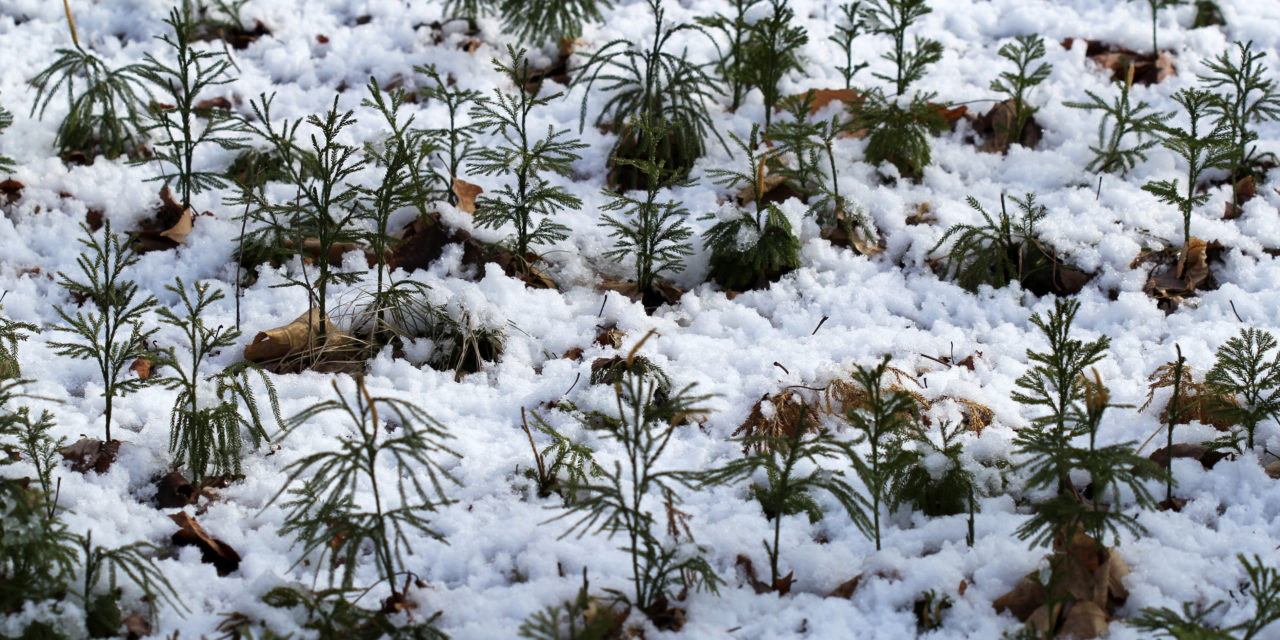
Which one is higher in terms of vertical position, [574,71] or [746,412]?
[574,71]

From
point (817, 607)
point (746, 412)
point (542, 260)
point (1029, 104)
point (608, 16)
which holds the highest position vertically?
point (608, 16)

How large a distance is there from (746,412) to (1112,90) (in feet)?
10.5

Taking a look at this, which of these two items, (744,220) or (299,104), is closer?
(744,220)

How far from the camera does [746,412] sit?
330cm

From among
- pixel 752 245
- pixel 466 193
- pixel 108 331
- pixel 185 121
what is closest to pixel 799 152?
pixel 752 245

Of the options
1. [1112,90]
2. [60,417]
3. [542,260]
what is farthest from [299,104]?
[1112,90]

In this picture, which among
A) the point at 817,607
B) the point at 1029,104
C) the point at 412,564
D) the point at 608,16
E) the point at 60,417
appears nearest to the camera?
the point at 817,607

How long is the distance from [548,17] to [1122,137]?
3049mm

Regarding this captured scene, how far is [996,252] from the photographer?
4.02m

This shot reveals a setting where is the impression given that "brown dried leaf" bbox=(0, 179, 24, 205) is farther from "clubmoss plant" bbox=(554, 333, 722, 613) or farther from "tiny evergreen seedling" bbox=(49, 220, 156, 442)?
"clubmoss plant" bbox=(554, 333, 722, 613)

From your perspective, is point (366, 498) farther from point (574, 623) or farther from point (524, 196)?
point (524, 196)

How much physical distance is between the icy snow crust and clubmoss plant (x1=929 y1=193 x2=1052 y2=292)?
9 cm

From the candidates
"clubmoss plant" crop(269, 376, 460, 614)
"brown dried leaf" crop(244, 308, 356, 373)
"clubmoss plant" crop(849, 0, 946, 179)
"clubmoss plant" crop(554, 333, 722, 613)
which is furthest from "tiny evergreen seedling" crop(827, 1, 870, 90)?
"clubmoss plant" crop(269, 376, 460, 614)

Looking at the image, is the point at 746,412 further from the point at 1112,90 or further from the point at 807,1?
the point at 807,1
